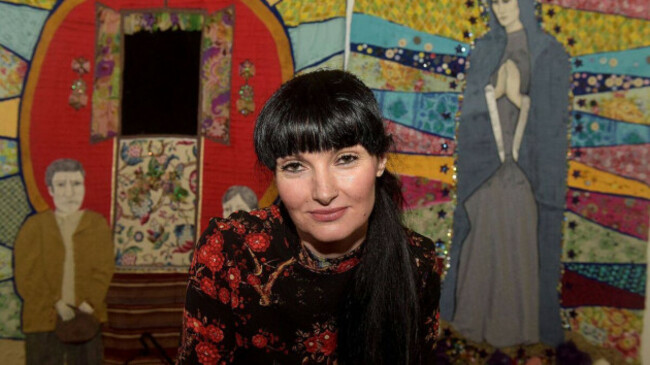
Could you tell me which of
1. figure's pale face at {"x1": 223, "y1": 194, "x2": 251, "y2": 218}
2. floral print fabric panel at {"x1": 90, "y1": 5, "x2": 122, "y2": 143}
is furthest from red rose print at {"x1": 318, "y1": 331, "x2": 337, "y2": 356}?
floral print fabric panel at {"x1": 90, "y1": 5, "x2": 122, "y2": 143}

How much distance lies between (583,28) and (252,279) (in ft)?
5.03

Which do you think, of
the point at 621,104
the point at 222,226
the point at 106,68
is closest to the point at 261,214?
the point at 222,226

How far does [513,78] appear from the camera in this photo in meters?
1.94

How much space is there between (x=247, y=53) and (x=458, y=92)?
789 mm

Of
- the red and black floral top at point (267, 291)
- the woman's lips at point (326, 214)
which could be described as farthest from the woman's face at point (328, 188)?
the red and black floral top at point (267, 291)

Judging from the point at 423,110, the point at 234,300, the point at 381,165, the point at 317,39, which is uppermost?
the point at 317,39

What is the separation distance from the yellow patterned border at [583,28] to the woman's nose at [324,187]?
126cm

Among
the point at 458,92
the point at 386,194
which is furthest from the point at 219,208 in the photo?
the point at 458,92

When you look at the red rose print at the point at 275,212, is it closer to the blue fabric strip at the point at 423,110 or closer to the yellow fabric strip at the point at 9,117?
the blue fabric strip at the point at 423,110

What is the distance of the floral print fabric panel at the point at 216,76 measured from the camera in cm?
189

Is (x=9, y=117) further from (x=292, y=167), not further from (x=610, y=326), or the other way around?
(x=610, y=326)

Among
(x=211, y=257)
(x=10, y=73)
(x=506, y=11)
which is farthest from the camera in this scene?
(x=506, y=11)

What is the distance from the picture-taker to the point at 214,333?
1215 millimetres

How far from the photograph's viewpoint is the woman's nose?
1.12 m
